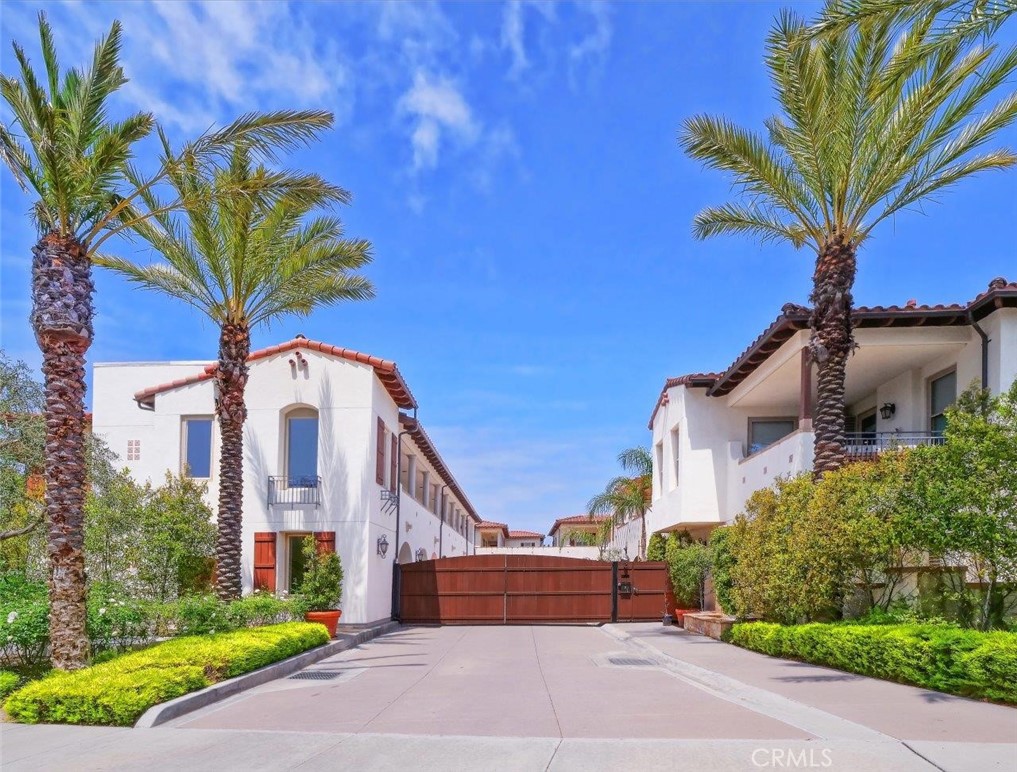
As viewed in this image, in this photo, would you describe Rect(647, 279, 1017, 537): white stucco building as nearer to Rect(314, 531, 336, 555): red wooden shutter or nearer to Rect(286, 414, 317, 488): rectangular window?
Rect(314, 531, 336, 555): red wooden shutter

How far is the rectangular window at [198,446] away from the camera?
23.2 m

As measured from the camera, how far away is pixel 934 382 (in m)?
20.1

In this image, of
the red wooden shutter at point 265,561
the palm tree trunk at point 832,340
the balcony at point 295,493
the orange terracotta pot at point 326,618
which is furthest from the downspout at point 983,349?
the red wooden shutter at point 265,561

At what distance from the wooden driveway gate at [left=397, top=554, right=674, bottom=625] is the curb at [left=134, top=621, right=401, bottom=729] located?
8.26 meters

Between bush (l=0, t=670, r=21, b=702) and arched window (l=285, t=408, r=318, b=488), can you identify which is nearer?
bush (l=0, t=670, r=21, b=702)

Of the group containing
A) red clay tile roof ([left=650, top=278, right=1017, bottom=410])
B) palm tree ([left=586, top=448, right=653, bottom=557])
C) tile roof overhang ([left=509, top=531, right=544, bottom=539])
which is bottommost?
tile roof overhang ([left=509, top=531, right=544, bottom=539])

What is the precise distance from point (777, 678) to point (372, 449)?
42.3 feet

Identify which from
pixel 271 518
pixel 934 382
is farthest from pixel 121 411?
pixel 934 382

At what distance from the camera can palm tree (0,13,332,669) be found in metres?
11.5

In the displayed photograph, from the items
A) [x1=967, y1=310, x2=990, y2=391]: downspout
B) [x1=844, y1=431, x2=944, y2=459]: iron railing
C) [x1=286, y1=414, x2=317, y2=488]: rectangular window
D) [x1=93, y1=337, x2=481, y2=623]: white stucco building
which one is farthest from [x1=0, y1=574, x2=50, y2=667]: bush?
[x1=967, y1=310, x2=990, y2=391]: downspout

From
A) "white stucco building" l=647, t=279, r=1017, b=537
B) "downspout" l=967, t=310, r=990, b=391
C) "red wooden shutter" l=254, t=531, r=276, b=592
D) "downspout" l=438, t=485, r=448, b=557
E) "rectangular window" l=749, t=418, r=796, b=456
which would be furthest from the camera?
"downspout" l=438, t=485, r=448, b=557

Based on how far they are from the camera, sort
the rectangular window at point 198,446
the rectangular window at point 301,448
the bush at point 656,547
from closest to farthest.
Answer: the rectangular window at point 301,448 → the rectangular window at point 198,446 → the bush at point 656,547

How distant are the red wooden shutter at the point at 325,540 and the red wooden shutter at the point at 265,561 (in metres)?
1.15

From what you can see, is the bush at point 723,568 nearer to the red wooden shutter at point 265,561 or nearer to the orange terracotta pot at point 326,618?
the orange terracotta pot at point 326,618
